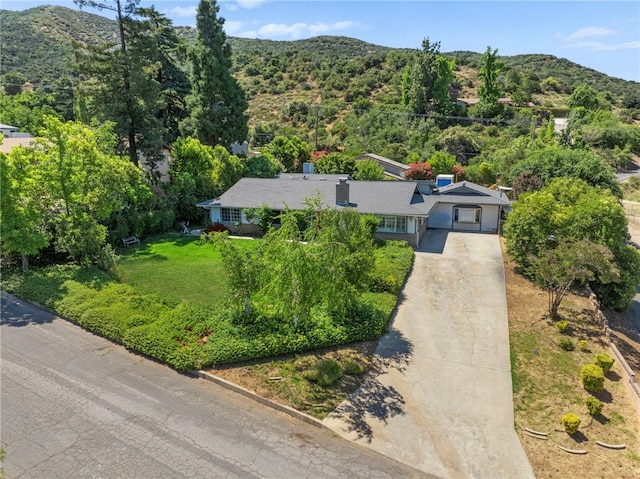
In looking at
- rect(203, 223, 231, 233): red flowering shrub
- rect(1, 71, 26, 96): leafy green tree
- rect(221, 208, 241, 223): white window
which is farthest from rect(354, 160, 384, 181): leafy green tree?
rect(1, 71, 26, 96): leafy green tree

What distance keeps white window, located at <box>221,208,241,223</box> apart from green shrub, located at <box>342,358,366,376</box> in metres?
19.1

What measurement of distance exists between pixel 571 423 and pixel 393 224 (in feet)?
59.9

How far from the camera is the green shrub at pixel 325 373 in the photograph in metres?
13.7

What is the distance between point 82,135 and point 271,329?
16.8m

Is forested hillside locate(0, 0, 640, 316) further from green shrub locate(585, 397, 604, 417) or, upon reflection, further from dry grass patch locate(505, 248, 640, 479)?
green shrub locate(585, 397, 604, 417)

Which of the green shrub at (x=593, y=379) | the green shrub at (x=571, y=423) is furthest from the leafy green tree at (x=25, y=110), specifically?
the green shrub at (x=571, y=423)

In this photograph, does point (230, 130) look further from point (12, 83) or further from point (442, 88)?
point (12, 83)

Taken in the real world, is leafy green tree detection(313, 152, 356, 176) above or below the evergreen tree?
below

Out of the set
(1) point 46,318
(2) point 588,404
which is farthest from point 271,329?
(2) point 588,404

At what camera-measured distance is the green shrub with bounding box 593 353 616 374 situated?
15.2m

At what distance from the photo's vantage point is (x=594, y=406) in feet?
42.4

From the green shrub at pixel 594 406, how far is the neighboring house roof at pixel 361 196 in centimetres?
1668

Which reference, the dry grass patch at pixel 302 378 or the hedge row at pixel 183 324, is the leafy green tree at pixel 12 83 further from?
the dry grass patch at pixel 302 378

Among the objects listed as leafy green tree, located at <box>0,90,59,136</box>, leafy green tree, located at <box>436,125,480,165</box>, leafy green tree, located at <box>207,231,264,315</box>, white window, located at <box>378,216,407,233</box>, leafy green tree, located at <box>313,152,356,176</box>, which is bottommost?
white window, located at <box>378,216,407,233</box>
